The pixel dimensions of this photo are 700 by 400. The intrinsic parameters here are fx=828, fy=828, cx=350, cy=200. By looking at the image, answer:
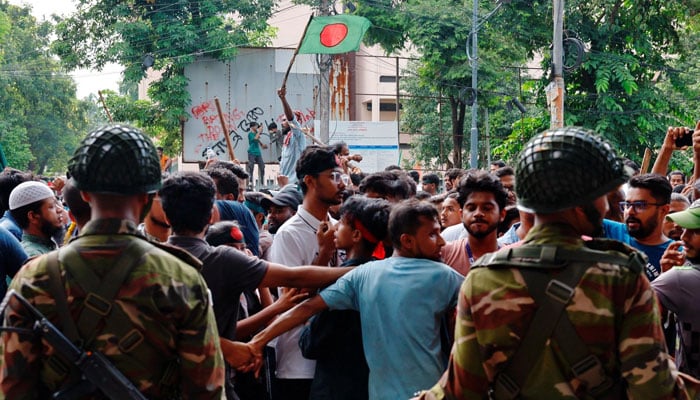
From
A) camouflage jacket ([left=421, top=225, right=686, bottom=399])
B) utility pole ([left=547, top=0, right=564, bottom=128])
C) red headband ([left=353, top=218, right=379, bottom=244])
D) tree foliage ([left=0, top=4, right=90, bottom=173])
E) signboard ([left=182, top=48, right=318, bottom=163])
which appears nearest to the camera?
camouflage jacket ([left=421, top=225, right=686, bottom=399])

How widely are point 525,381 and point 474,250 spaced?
2264mm

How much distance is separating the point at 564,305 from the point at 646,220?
3.10 m

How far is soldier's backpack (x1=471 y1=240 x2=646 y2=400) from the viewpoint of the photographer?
8.29 feet

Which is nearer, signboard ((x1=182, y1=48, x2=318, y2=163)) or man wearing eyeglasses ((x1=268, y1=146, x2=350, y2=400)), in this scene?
man wearing eyeglasses ((x1=268, y1=146, x2=350, y2=400))

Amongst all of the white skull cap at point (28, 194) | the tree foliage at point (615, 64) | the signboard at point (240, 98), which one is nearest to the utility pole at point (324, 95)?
the tree foliage at point (615, 64)

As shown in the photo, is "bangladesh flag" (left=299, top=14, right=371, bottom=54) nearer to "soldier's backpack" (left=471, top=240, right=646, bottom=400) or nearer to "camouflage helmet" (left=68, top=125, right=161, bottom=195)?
"camouflage helmet" (left=68, top=125, right=161, bottom=195)

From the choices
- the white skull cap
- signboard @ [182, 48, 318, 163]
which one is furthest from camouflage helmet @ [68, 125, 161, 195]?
signboard @ [182, 48, 318, 163]

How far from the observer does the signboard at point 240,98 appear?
29.0 m

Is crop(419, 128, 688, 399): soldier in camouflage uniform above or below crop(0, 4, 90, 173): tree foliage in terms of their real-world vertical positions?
below

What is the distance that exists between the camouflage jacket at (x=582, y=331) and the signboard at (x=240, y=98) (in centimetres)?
2636

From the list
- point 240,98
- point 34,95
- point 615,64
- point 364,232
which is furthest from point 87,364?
point 34,95

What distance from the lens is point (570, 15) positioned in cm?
2083

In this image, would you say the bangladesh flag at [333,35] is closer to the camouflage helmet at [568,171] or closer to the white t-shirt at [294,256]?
the white t-shirt at [294,256]

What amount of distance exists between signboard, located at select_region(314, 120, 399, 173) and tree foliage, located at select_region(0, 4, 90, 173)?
25.3m
